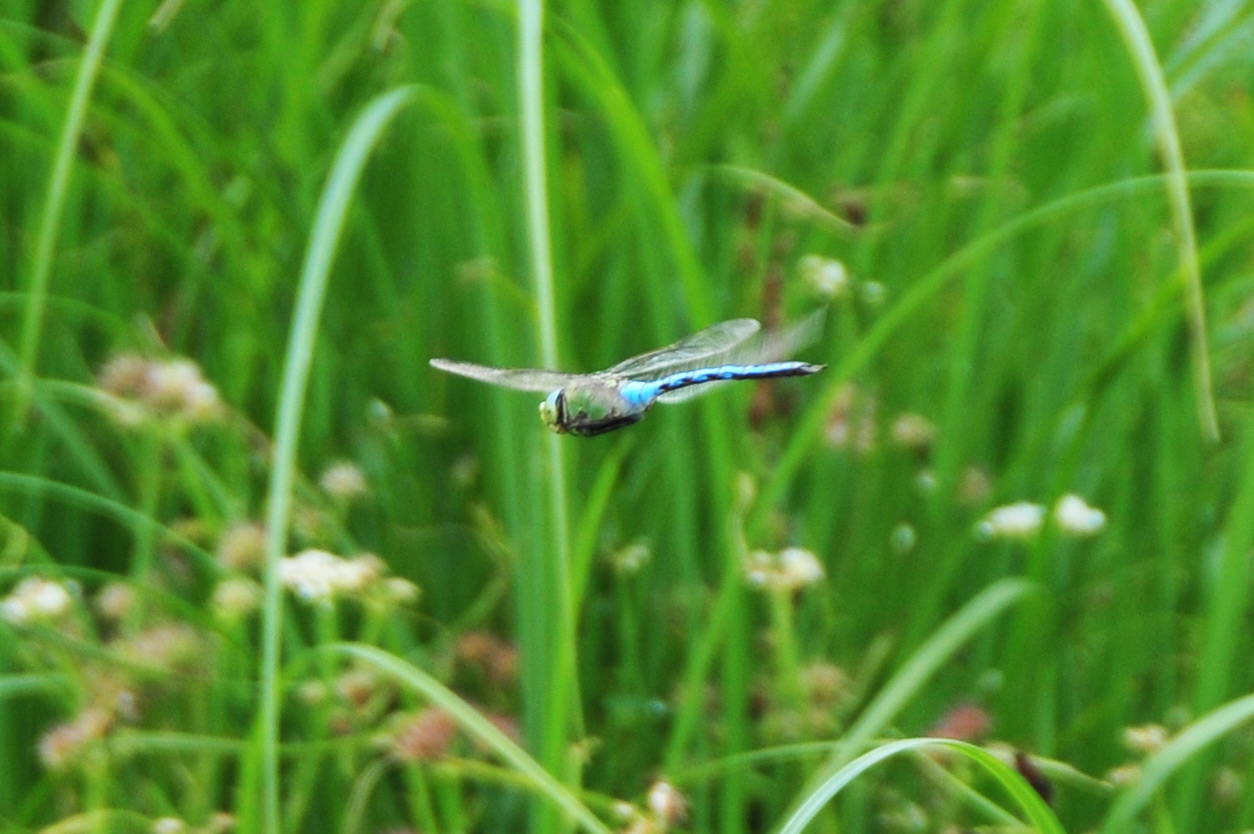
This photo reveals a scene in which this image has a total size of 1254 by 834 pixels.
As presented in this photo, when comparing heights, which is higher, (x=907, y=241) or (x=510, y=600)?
(x=907, y=241)

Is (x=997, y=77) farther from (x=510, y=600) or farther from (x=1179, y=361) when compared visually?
(x=510, y=600)

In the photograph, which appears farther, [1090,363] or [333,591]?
[1090,363]

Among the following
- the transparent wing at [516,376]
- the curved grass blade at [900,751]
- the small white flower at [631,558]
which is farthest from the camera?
the small white flower at [631,558]

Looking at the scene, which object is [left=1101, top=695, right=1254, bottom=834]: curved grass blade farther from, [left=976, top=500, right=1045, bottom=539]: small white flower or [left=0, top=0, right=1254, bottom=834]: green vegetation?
[left=976, top=500, right=1045, bottom=539]: small white flower

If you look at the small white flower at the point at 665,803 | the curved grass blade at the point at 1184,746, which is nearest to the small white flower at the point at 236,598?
the small white flower at the point at 665,803

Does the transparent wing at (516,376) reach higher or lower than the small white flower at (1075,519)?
higher

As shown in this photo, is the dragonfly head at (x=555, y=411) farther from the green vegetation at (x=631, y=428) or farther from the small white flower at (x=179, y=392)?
the small white flower at (x=179, y=392)

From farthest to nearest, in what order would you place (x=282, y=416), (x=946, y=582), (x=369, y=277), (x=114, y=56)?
(x=369, y=277) → (x=114, y=56) → (x=946, y=582) → (x=282, y=416)

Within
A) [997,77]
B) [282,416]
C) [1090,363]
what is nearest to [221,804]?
[282,416]
